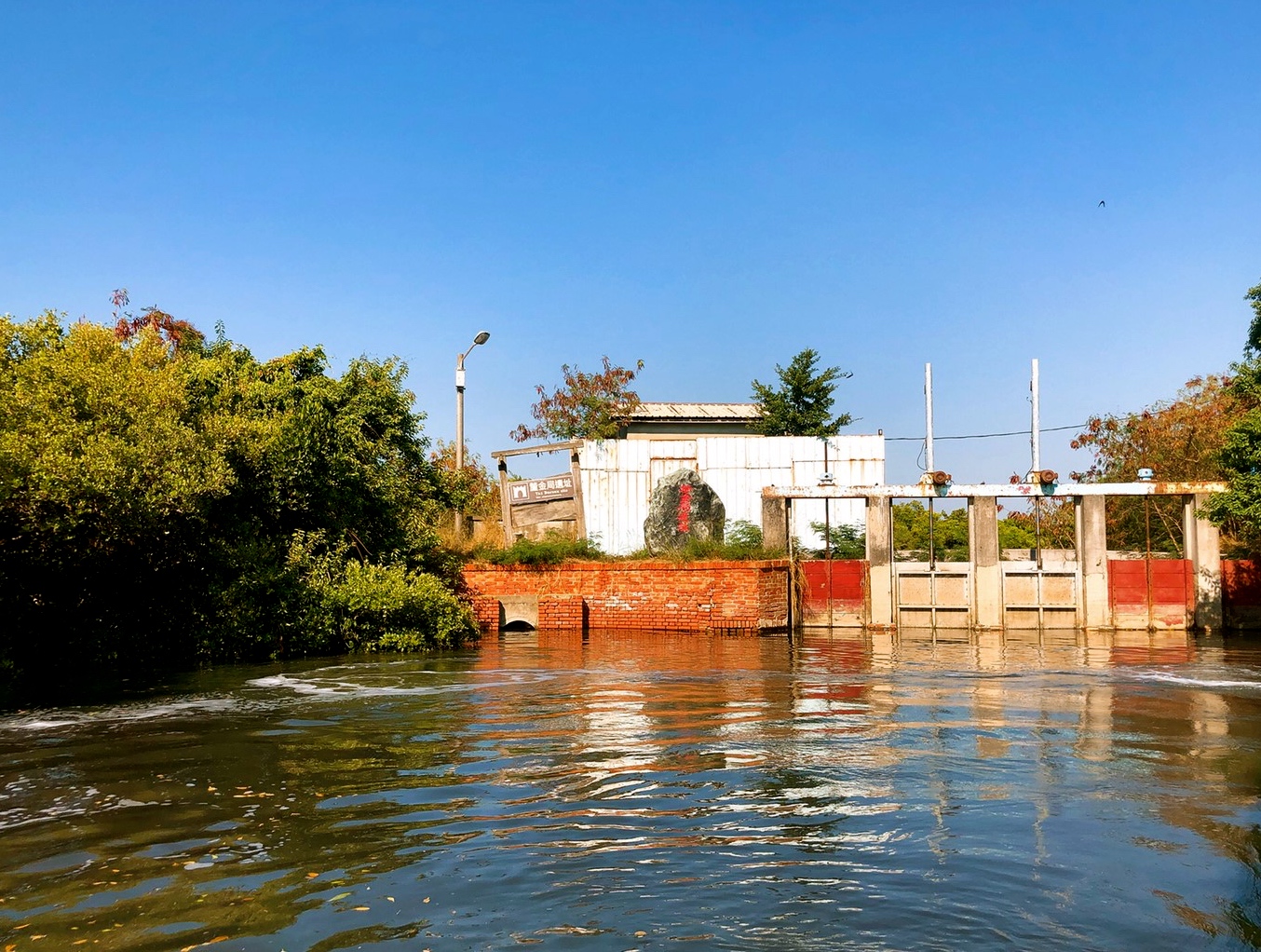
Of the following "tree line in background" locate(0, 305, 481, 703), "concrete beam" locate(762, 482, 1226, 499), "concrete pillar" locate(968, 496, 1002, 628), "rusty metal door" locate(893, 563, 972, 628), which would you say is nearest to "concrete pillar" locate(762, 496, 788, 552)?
"concrete beam" locate(762, 482, 1226, 499)

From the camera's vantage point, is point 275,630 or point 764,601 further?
point 764,601

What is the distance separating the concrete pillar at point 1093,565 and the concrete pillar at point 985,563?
1836 mm

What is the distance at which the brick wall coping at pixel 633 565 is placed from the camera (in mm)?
23562

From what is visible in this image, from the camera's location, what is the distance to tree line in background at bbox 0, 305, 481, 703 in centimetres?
1482

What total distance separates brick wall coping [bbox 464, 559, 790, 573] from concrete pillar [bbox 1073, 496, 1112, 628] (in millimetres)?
6823

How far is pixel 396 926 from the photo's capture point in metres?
4.95

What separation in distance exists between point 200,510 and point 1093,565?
19066 millimetres

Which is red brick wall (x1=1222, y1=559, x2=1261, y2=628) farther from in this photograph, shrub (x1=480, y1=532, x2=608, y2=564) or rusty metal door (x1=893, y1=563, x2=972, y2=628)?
shrub (x1=480, y1=532, x2=608, y2=564)

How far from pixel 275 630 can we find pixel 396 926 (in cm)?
1456

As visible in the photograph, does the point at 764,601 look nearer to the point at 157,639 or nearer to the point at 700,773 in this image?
the point at 157,639

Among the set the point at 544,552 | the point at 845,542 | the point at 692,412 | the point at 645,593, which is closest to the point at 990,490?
the point at 845,542

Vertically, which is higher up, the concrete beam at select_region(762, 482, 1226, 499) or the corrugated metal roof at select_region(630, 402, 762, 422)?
the corrugated metal roof at select_region(630, 402, 762, 422)

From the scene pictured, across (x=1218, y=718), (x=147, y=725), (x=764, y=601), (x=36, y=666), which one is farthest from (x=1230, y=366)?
(x=36, y=666)

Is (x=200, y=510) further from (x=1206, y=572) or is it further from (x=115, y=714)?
(x=1206, y=572)
